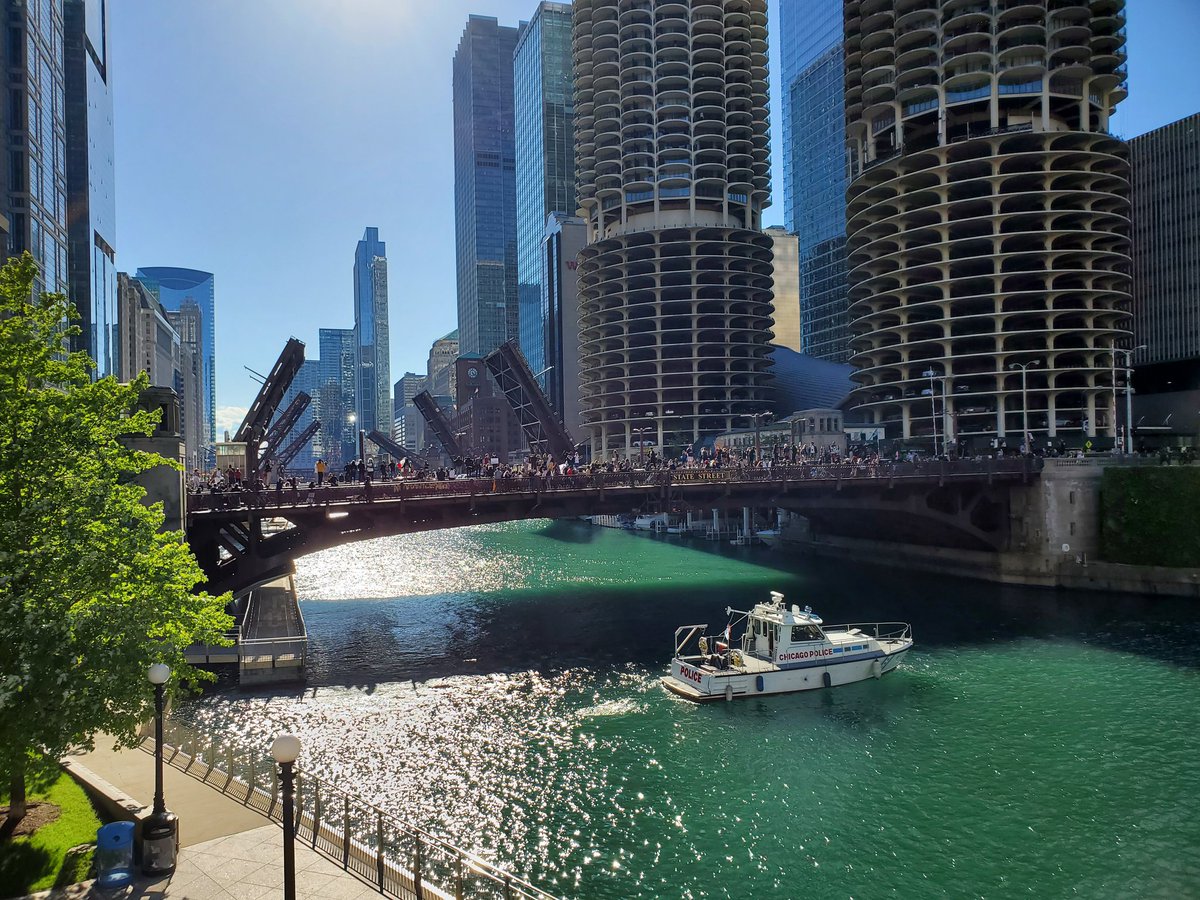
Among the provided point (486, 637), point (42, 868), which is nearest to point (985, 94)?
point (486, 637)

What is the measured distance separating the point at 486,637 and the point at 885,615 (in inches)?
1076

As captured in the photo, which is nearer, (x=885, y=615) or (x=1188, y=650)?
(x=1188, y=650)

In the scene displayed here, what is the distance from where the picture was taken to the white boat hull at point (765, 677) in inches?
1551

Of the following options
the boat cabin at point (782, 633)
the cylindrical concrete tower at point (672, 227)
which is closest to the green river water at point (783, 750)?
the boat cabin at point (782, 633)

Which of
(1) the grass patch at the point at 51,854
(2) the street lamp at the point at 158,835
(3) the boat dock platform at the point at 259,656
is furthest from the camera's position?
(3) the boat dock platform at the point at 259,656

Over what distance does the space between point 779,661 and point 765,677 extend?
118cm

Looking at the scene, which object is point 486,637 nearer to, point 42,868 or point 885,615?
point 885,615

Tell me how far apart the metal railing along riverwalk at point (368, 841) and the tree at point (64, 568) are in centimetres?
405

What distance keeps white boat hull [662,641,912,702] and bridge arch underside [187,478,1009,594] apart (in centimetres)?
1767

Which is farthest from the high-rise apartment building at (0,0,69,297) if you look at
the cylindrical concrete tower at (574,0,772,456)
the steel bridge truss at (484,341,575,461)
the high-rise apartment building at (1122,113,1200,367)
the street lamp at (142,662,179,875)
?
the high-rise apartment building at (1122,113,1200,367)

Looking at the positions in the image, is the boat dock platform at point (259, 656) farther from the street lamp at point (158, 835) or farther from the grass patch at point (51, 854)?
the street lamp at point (158, 835)

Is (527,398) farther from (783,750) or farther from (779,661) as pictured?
(783,750)

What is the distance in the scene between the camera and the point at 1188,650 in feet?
149

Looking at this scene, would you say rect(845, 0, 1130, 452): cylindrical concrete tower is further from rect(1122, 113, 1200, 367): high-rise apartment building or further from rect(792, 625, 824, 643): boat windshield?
rect(792, 625, 824, 643): boat windshield
